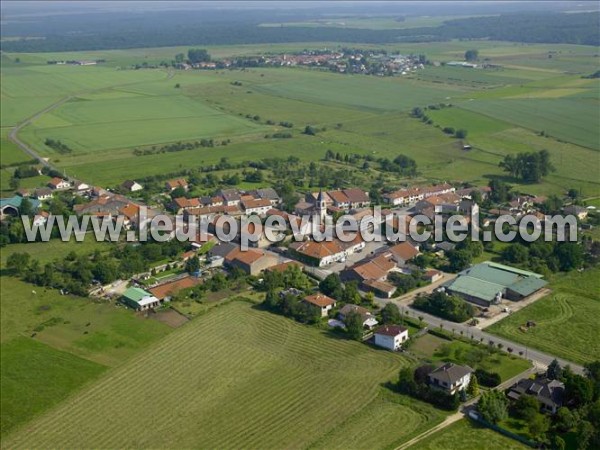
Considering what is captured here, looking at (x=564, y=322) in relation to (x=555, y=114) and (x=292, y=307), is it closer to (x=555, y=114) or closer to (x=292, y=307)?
(x=292, y=307)

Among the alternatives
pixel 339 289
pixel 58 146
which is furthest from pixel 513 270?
pixel 58 146

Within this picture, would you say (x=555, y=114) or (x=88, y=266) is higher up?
(x=555, y=114)

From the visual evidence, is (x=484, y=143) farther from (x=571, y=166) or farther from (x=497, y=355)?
(x=497, y=355)

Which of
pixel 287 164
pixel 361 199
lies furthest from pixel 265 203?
pixel 287 164

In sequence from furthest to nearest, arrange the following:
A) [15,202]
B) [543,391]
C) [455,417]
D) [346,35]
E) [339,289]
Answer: [346,35], [15,202], [339,289], [543,391], [455,417]

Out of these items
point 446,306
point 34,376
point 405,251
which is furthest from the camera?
point 405,251

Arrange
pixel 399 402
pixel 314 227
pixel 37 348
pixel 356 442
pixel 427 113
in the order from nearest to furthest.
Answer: pixel 356 442 → pixel 399 402 → pixel 37 348 → pixel 314 227 → pixel 427 113

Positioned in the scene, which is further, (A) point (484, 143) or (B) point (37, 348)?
(A) point (484, 143)
